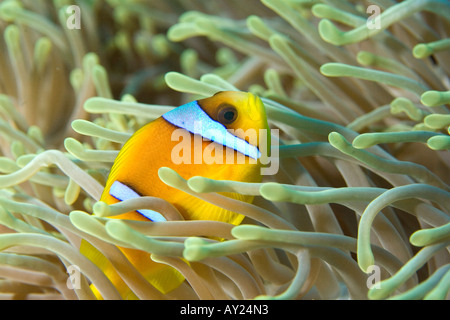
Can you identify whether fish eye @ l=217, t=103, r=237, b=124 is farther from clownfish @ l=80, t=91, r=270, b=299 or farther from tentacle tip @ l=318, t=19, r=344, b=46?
tentacle tip @ l=318, t=19, r=344, b=46

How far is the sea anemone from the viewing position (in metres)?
0.69

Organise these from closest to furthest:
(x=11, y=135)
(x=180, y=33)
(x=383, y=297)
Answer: (x=383, y=297) → (x=11, y=135) → (x=180, y=33)

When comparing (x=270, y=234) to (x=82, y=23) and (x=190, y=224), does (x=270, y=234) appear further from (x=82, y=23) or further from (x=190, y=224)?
(x=82, y=23)

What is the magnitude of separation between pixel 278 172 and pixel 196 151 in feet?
0.74

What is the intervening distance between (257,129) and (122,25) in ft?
3.79

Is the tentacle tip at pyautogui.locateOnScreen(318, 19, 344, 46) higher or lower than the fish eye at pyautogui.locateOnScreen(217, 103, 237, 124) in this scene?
higher

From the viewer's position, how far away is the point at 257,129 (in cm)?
74

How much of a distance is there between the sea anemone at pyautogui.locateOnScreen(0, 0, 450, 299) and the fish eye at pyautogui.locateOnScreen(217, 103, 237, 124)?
11 centimetres

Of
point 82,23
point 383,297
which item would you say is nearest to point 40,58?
point 82,23

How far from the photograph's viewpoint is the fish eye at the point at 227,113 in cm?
74

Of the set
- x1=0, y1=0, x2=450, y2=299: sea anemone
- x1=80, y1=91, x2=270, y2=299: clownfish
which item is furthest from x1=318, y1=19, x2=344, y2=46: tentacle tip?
x1=80, y1=91, x2=270, y2=299: clownfish

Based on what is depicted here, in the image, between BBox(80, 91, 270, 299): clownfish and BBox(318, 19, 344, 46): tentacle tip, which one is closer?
BBox(80, 91, 270, 299): clownfish

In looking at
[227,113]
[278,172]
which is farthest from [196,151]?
[278,172]

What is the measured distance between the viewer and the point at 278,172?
894mm
